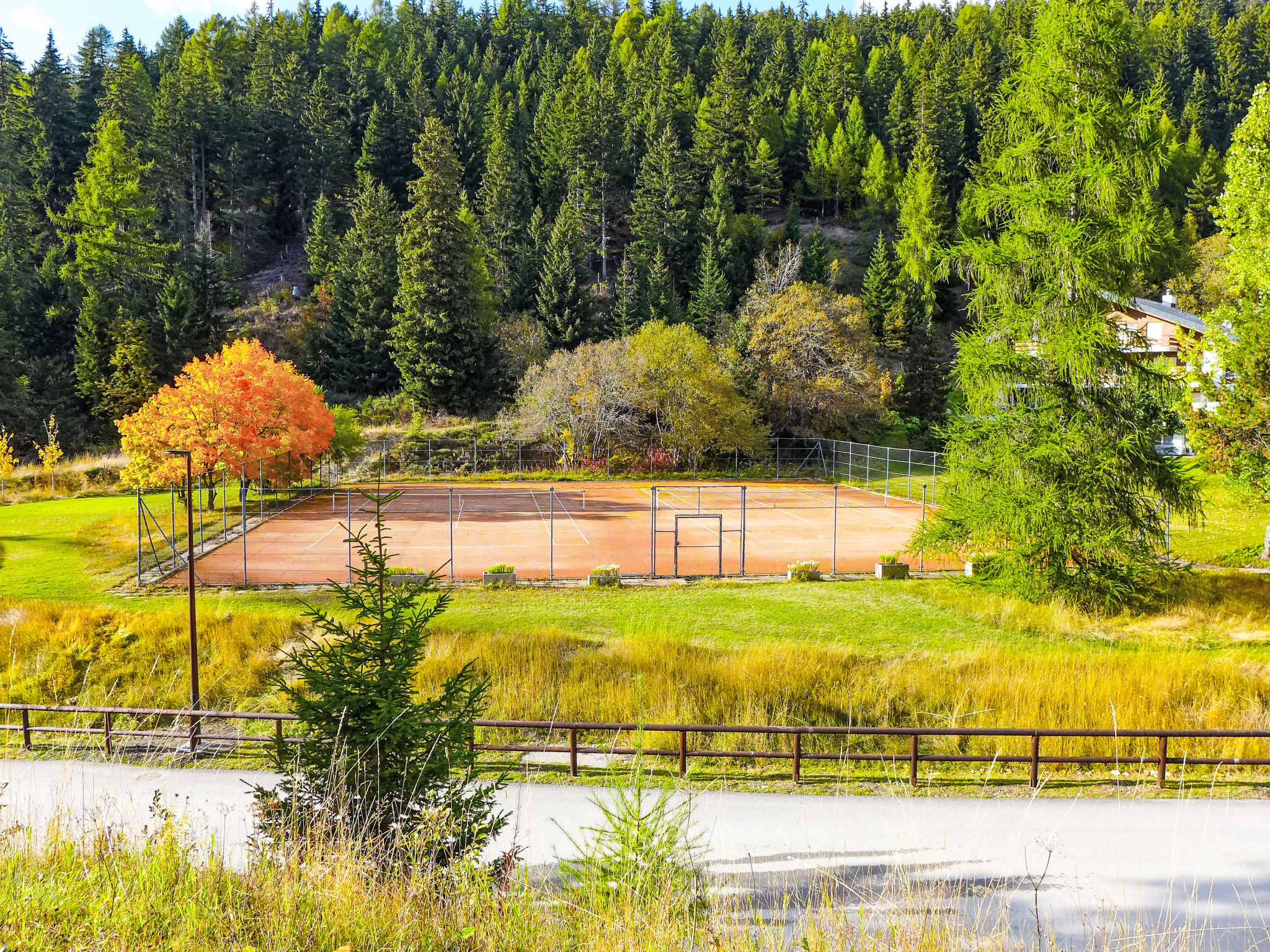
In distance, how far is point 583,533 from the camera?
1323 inches

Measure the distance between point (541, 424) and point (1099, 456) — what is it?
35.7 metres

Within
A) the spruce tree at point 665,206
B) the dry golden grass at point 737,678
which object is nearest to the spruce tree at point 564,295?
the spruce tree at point 665,206

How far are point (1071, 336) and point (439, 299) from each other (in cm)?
4629

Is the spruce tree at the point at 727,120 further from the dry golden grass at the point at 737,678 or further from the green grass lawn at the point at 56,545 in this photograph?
the dry golden grass at the point at 737,678

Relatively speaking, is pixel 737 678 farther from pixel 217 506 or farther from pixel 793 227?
pixel 793 227

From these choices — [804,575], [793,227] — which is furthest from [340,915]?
[793,227]

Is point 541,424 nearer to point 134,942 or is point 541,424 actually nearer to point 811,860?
point 811,860

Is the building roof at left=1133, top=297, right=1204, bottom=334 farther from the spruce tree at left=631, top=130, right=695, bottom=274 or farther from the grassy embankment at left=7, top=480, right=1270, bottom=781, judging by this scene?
the spruce tree at left=631, top=130, right=695, bottom=274

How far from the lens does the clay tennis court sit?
2672 cm

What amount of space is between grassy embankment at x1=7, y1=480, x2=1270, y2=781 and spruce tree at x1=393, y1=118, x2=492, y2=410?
115ft

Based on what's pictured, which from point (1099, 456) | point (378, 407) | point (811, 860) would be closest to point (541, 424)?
point (378, 407)

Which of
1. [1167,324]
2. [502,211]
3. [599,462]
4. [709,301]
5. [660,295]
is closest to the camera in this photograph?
[599,462]

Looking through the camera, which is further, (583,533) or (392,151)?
(392,151)

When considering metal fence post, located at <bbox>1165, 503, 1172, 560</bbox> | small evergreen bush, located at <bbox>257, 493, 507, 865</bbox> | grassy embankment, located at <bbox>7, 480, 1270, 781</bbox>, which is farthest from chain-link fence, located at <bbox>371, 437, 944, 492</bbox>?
small evergreen bush, located at <bbox>257, 493, 507, 865</bbox>
